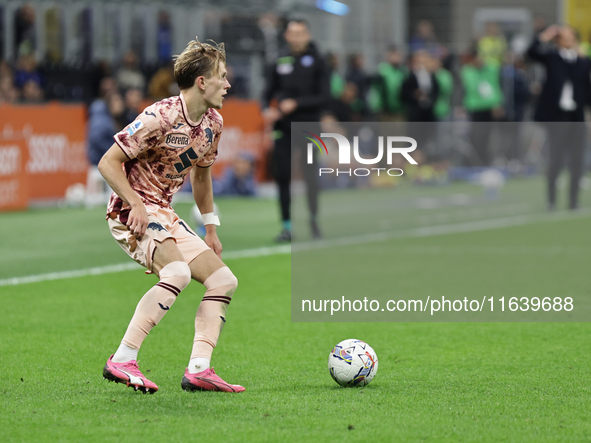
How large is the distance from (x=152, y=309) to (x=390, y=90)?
1759cm

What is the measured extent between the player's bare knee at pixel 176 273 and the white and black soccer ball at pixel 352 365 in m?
0.92

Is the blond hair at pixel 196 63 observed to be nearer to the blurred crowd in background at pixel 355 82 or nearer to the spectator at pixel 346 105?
the blurred crowd in background at pixel 355 82

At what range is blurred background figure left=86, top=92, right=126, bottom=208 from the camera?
16.8m

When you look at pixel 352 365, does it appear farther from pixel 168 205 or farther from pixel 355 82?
pixel 355 82

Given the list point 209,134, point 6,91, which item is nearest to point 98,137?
point 6,91

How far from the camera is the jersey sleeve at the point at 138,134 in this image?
516cm

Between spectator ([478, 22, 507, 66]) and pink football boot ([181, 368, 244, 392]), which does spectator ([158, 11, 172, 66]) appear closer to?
spectator ([478, 22, 507, 66])

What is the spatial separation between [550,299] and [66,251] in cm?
550

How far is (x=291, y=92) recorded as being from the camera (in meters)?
12.3

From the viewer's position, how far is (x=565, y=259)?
35.8ft

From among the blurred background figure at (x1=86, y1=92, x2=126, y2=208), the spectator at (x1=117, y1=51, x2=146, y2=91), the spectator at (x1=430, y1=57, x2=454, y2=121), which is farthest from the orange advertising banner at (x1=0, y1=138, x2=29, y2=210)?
the spectator at (x1=430, y1=57, x2=454, y2=121)

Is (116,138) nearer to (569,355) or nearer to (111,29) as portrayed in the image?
(569,355)

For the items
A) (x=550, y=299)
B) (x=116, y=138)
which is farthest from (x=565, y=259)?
(x=116, y=138)

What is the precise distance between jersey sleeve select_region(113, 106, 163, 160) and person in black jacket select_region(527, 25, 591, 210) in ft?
34.7
